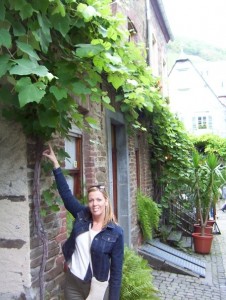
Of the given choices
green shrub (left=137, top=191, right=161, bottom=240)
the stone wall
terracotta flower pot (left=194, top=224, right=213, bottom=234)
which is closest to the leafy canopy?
the stone wall

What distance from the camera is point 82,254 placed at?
9.19 feet

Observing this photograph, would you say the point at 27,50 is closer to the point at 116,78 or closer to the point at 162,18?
the point at 116,78

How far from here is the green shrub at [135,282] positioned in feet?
14.3

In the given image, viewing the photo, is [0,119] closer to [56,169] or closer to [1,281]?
[56,169]

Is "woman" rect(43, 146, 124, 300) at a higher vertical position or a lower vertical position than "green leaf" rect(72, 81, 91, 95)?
lower

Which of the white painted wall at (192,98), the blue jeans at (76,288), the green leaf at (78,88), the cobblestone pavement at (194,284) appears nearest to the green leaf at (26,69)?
the green leaf at (78,88)

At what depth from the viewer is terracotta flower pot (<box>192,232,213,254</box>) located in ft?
27.5

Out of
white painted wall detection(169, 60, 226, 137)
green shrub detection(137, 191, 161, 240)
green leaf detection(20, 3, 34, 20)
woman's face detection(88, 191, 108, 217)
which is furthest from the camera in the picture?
white painted wall detection(169, 60, 226, 137)

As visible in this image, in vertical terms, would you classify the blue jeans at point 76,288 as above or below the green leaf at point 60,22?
below

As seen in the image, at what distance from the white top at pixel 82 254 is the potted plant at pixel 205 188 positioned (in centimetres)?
616

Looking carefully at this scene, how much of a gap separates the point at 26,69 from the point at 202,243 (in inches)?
298

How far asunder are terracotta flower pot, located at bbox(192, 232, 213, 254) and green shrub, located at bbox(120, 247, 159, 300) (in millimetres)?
3745

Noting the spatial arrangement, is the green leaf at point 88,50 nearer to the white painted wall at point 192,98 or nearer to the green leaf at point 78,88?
the green leaf at point 78,88

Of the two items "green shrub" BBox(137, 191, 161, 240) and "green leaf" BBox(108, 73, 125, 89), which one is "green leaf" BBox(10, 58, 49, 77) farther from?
"green shrub" BBox(137, 191, 161, 240)
